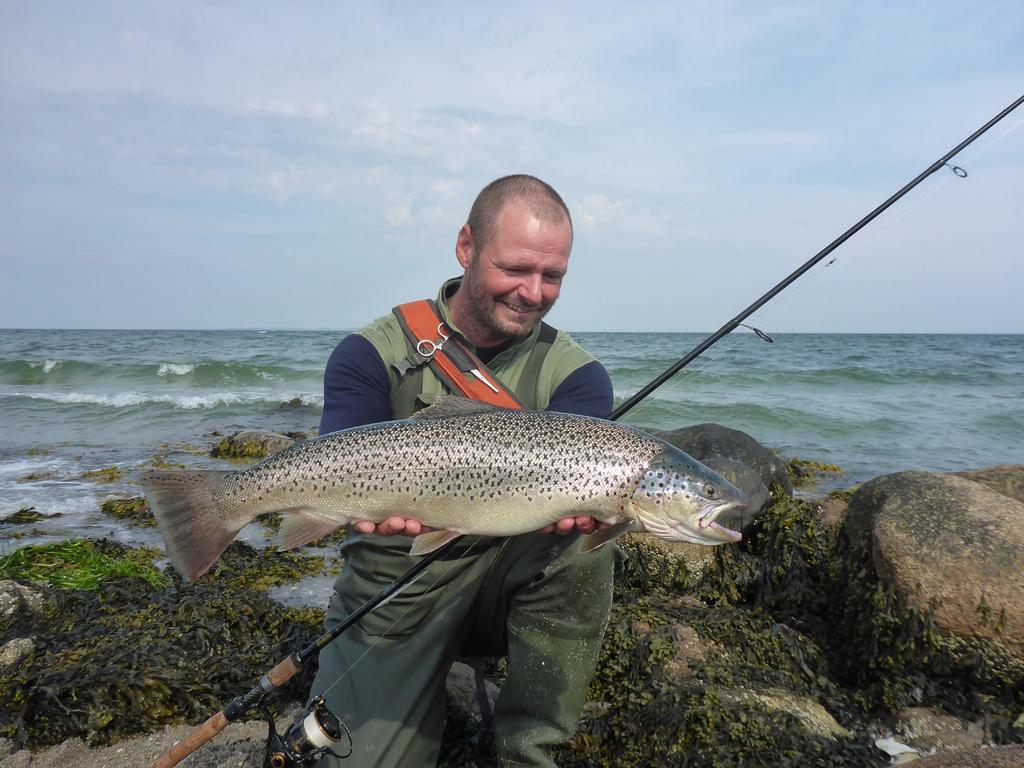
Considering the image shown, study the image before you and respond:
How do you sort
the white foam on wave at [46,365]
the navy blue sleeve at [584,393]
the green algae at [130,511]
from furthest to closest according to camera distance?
the white foam on wave at [46,365], the green algae at [130,511], the navy blue sleeve at [584,393]

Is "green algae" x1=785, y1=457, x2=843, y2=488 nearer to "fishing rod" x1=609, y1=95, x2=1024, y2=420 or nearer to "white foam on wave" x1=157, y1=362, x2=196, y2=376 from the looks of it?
"fishing rod" x1=609, y1=95, x2=1024, y2=420

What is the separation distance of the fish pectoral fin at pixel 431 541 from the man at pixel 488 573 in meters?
0.15

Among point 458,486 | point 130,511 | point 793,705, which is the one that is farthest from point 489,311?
point 130,511

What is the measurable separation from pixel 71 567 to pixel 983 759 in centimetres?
638

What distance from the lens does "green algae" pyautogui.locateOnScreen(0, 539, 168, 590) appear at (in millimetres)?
5750

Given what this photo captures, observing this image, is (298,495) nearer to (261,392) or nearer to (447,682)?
(447,682)

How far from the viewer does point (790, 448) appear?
14.3 metres

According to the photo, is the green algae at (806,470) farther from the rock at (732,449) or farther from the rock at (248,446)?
the rock at (248,446)

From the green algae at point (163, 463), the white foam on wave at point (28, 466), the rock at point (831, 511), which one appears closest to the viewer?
the rock at point (831, 511)

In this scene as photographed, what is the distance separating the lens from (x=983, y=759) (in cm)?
285

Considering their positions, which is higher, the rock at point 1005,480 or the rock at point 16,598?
the rock at point 1005,480

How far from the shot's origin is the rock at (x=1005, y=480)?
6.51 meters

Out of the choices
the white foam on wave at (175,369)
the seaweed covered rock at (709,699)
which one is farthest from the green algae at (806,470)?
the white foam on wave at (175,369)

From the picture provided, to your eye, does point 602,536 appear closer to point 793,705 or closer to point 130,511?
point 793,705
